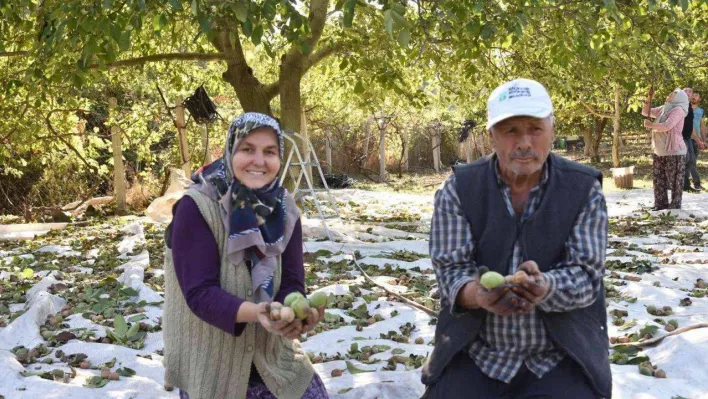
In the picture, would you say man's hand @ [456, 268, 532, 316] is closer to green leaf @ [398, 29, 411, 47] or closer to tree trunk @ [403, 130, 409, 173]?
green leaf @ [398, 29, 411, 47]

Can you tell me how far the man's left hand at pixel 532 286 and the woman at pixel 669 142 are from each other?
8.75 m

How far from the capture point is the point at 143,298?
574 cm

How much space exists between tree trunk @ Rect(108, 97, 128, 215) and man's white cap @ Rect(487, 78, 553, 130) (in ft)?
38.9

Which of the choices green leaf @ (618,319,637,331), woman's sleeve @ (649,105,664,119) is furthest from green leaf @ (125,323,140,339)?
woman's sleeve @ (649,105,664,119)

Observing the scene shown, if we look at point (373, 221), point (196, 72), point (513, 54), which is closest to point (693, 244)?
point (513, 54)

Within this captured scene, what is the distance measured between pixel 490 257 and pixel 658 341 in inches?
88.3

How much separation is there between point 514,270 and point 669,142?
9.04 meters

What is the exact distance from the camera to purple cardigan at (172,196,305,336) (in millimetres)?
2305

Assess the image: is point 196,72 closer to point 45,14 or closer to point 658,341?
point 45,14

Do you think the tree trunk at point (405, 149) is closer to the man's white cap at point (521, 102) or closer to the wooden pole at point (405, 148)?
the wooden pole at point (405, 148)

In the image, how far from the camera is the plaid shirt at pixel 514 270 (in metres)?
2.17

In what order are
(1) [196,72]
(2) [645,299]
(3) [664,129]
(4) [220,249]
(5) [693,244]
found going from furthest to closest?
(1) [196,72] → (3) [664,129] → (5) [693,244] → (2) [645,299] → (4) [220,249]

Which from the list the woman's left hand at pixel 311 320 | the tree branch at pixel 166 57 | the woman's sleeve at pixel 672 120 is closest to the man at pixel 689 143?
the woman's sleeve at pixel 672 120

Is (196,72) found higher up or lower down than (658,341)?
higher up
